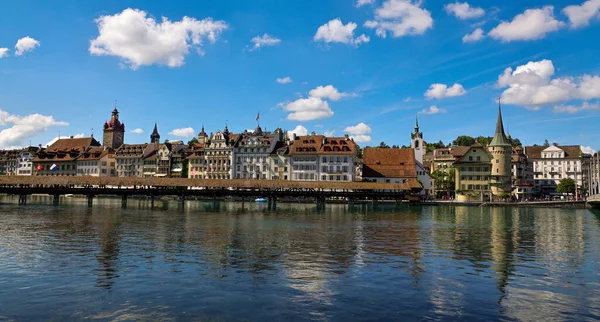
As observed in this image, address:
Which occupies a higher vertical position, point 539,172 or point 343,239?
point 539,172

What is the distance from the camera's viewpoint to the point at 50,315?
14.3 m

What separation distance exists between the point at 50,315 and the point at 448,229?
36.6 m

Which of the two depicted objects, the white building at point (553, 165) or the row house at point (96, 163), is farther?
the row house at point (96, 163)

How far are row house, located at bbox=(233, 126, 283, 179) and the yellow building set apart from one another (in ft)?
157

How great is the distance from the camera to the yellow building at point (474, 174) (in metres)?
110

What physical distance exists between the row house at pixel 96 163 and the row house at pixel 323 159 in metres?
67.3

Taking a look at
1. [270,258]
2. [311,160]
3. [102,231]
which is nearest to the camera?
[270,258]

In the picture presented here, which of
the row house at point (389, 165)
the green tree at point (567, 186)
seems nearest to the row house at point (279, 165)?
the row house at point (389, 165)

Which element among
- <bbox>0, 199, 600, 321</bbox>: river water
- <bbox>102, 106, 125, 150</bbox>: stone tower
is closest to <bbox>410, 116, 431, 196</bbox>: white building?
<bbox>0, 199, 600, 321</bbox>: river water

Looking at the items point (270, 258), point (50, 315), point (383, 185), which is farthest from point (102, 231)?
point (383, 185)

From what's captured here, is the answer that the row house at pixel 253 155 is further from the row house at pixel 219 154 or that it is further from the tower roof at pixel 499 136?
the tower roof at pixel 499 136

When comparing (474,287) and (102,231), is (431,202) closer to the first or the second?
(102,231)

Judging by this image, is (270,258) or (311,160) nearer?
(270,258)

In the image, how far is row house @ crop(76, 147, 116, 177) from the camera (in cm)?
14675
